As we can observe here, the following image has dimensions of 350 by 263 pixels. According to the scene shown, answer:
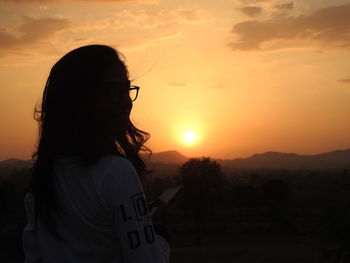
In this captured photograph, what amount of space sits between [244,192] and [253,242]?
14.7 meters

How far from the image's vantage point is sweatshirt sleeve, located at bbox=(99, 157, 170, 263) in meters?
1.55

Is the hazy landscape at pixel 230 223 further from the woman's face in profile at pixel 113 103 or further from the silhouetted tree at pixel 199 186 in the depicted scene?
the woman's face in profile at pixel 113 103

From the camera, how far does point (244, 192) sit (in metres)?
52.8

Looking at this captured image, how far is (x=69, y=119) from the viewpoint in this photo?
5.97ft

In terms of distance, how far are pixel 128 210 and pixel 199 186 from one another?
42221 mm

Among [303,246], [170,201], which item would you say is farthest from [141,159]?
[303,246]

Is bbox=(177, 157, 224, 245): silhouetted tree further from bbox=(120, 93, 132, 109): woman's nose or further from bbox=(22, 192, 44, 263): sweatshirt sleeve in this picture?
bbox=(120, 93, 132, 109): woman's nose

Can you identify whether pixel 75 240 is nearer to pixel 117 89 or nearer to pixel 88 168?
pixel 88 168

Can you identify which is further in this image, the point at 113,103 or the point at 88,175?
the point at 113,103

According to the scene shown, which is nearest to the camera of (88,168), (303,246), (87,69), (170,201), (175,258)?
(88,168)

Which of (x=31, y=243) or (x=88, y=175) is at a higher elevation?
(x=88, y=175)

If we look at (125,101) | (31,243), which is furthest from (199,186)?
(125,101)

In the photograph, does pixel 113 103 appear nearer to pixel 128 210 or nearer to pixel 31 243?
pixel 128 210

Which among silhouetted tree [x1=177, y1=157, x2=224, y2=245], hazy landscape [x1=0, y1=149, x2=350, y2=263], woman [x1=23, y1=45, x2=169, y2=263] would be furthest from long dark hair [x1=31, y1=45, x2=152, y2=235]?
silhouetted tree [x1=177, y1=157, x2=224, y2=245]
